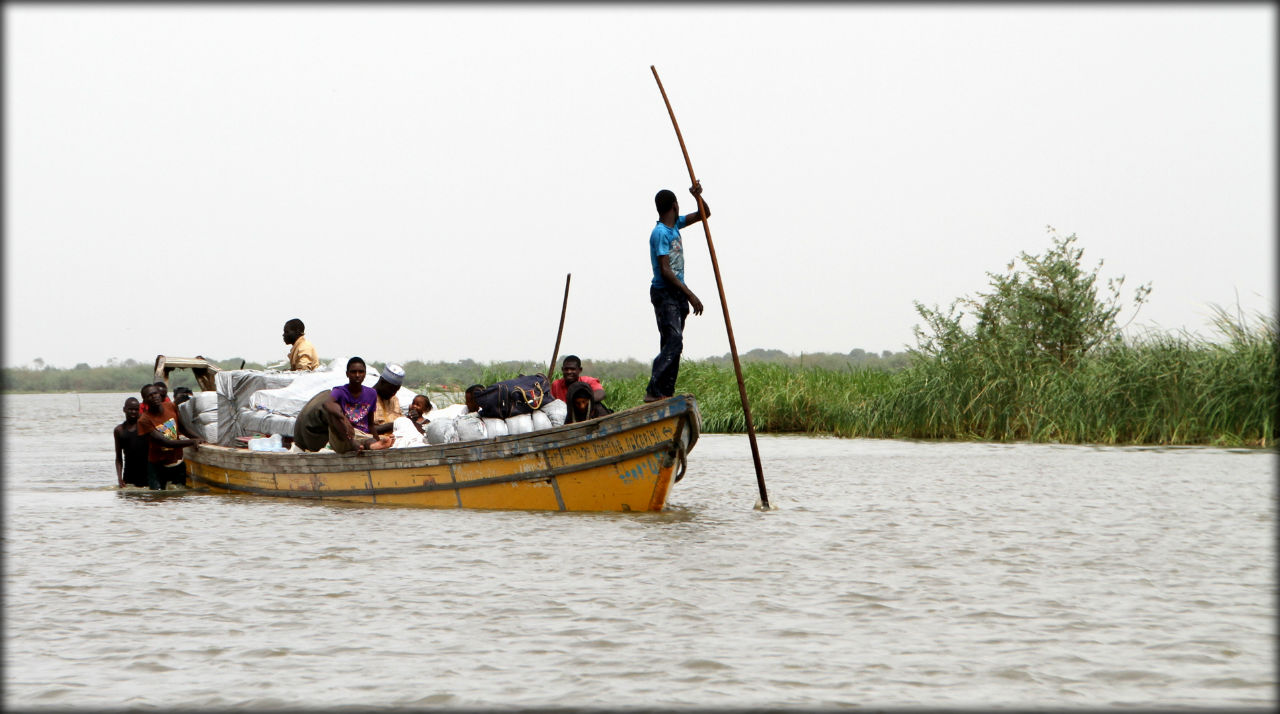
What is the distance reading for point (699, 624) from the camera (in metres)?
6.10

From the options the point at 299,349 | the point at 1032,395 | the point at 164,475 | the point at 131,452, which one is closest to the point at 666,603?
the point at 299,349

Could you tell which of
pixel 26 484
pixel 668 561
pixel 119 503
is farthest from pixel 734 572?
pixel 26 484

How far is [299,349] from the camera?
13.5 m

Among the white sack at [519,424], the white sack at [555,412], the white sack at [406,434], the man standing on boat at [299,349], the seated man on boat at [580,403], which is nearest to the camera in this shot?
the seated man on boat at [580,403]

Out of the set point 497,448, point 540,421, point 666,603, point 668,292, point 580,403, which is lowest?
point 666,603

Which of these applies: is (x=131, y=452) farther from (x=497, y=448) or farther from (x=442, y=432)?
(x=497, y=448)

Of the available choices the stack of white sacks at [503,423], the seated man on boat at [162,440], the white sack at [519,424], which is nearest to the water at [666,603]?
the stack of white sacks at [503,423]

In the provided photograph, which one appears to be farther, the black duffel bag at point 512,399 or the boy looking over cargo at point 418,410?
the boy looking over cargo at point 418,410

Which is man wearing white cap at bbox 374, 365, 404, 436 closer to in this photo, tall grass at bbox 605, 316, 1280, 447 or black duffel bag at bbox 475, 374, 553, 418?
black duffel bag at bbox 475, 374, 553, 418

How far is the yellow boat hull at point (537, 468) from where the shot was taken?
989cm

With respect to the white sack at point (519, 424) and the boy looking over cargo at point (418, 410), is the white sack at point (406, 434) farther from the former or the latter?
the white sack at point (519, 424)

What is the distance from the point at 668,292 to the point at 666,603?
13.3ft

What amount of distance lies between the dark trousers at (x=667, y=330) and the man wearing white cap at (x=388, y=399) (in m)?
2.76

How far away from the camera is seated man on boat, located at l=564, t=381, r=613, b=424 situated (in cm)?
1073
